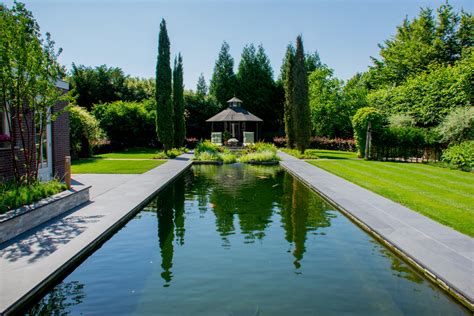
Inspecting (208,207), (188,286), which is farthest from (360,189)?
(188,286)

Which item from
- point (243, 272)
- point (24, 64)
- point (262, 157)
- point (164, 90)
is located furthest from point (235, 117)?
point (243, 272)

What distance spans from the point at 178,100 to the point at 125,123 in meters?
4.82

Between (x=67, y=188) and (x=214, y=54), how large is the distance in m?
43.0

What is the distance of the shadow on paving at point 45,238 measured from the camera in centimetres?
564

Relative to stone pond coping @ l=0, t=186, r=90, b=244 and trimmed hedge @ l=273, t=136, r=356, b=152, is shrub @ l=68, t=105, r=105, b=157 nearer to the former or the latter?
stone pond coping @ l=0, t=186, r=90, b=244

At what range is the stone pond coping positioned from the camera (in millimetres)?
6387

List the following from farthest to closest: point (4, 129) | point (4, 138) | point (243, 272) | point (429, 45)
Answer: point (429, 45), point (4, 129), point (4, 138), point (243, 272)

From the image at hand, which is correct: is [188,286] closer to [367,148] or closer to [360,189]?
[360,189]

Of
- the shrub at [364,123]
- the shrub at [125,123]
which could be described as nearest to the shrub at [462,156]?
the shrub at [364,123]

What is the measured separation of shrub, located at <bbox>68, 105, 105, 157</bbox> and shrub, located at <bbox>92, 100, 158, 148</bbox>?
6405mm

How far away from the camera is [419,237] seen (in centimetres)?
663

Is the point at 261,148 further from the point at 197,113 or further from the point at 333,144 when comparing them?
the point at 197,113

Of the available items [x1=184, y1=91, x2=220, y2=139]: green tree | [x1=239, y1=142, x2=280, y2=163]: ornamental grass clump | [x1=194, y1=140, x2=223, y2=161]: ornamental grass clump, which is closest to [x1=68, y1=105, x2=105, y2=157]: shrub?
[x1=194, y1=140, x2=223, y2=161]: ornamental grass clump

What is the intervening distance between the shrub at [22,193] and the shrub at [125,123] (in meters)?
22.0
